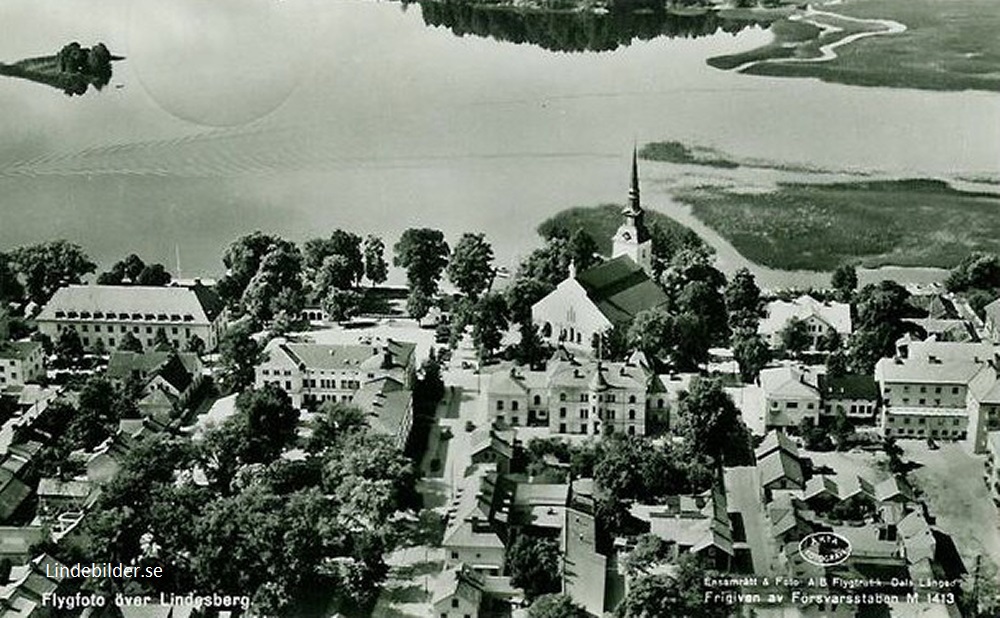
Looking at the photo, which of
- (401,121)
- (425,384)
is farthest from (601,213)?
(425,384)

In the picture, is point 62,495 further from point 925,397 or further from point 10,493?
point 925,397

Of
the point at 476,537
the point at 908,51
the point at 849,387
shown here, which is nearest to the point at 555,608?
the point at 476,537

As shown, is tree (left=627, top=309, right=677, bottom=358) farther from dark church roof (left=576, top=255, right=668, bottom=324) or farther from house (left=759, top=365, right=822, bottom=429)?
house (left=759, top=365, right=822, bottom=429)

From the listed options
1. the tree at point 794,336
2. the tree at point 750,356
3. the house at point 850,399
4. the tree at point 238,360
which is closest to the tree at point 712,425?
the house at point 850,399

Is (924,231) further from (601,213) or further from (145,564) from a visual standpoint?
(145,564)

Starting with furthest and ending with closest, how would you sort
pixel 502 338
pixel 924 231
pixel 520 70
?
pixel 520 70, pixel 924 231, pixel 502 338

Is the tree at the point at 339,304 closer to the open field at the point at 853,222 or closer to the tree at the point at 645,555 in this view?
the tree at the point at 645,555

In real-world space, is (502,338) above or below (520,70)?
below

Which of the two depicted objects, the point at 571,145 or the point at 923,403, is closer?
the point at 923,403
